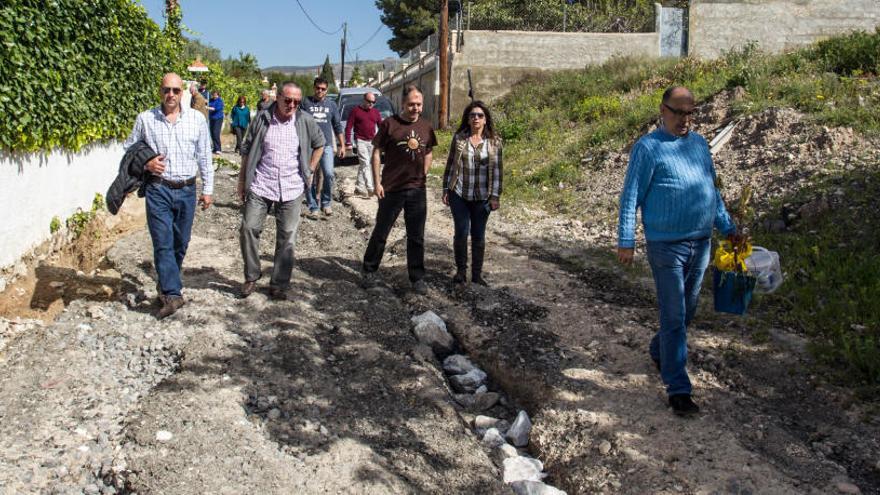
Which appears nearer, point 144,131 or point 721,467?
point 721,467

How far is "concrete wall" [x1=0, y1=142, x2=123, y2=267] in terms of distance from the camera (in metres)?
6.63

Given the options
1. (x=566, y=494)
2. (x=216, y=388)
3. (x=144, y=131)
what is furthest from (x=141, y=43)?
(x=566, y=494)

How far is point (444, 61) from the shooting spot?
23.2 meters

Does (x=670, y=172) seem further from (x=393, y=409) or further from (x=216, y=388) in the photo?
(x=216, y=388)

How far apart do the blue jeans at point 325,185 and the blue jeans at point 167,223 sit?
420 centimetres

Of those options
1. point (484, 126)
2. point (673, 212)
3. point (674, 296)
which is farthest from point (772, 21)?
point (674, 296)

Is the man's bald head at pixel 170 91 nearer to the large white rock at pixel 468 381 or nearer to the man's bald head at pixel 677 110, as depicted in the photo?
the large white rock at pixel 468 381

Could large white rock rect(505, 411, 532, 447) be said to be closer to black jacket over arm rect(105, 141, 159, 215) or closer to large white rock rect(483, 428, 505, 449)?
large white rock rect(483, 428, 505, 449)

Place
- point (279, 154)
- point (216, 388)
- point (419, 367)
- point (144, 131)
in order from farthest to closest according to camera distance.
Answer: point (279, 154)
point (144, 131)
point (419, 367)
point (216, 388)

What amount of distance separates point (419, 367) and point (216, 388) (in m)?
1.38

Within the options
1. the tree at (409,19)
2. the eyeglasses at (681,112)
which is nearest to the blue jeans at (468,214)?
the eyeglasses at (681,112)

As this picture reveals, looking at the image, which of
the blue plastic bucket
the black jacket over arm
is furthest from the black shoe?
the black jacket over arm

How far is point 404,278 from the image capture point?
7.55 meters

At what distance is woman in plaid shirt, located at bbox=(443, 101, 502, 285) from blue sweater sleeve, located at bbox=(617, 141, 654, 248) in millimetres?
2506
